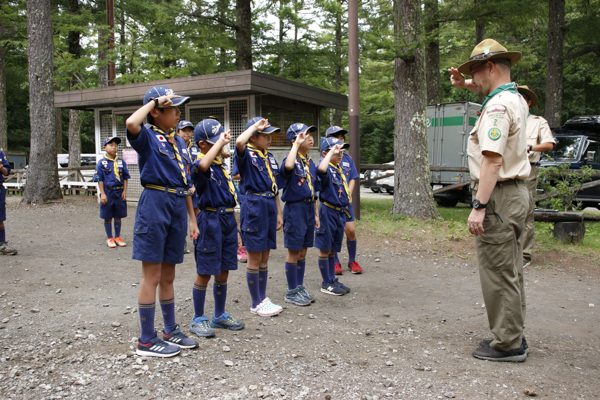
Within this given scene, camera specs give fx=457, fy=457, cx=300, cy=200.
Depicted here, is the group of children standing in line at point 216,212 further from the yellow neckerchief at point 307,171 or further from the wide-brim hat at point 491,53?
the wide-brim hat at point 491,53

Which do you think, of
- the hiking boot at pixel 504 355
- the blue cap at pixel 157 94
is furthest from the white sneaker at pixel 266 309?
the blue cap at pixel 157 94

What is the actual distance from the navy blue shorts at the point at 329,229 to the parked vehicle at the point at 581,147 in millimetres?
9956

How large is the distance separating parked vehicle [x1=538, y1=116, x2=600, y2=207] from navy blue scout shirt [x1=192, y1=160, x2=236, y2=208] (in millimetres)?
11864

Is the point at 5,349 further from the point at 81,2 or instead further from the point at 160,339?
the point at 81,2

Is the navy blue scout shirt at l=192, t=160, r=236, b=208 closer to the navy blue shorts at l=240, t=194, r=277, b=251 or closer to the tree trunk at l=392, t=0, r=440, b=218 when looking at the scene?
the navy blue shorts at l=240, t=194, r=277, b=251

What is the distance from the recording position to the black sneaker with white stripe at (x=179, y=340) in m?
3.80

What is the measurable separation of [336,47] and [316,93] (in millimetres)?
6753

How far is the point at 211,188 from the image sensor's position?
4.21 m

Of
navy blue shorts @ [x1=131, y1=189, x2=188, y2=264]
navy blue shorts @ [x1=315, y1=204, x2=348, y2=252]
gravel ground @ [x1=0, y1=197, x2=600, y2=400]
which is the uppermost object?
navy blue shorts @ [x1=131, y1=189, x2=188, y2=264]

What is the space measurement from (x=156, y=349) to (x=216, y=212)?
1.27m

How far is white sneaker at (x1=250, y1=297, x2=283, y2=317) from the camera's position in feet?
15.5

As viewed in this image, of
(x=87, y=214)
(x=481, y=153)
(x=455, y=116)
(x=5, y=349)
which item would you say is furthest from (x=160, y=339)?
(x=455, y=116)

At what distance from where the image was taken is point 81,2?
23.5 meters

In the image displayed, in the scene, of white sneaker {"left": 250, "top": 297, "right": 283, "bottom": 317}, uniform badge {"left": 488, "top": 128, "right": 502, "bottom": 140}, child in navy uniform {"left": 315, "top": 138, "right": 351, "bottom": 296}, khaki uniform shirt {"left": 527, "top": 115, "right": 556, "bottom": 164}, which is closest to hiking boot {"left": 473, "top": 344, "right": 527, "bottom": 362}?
uniform badge {"left": 488, "top": 128, "right": 502, "bottom": 140}
